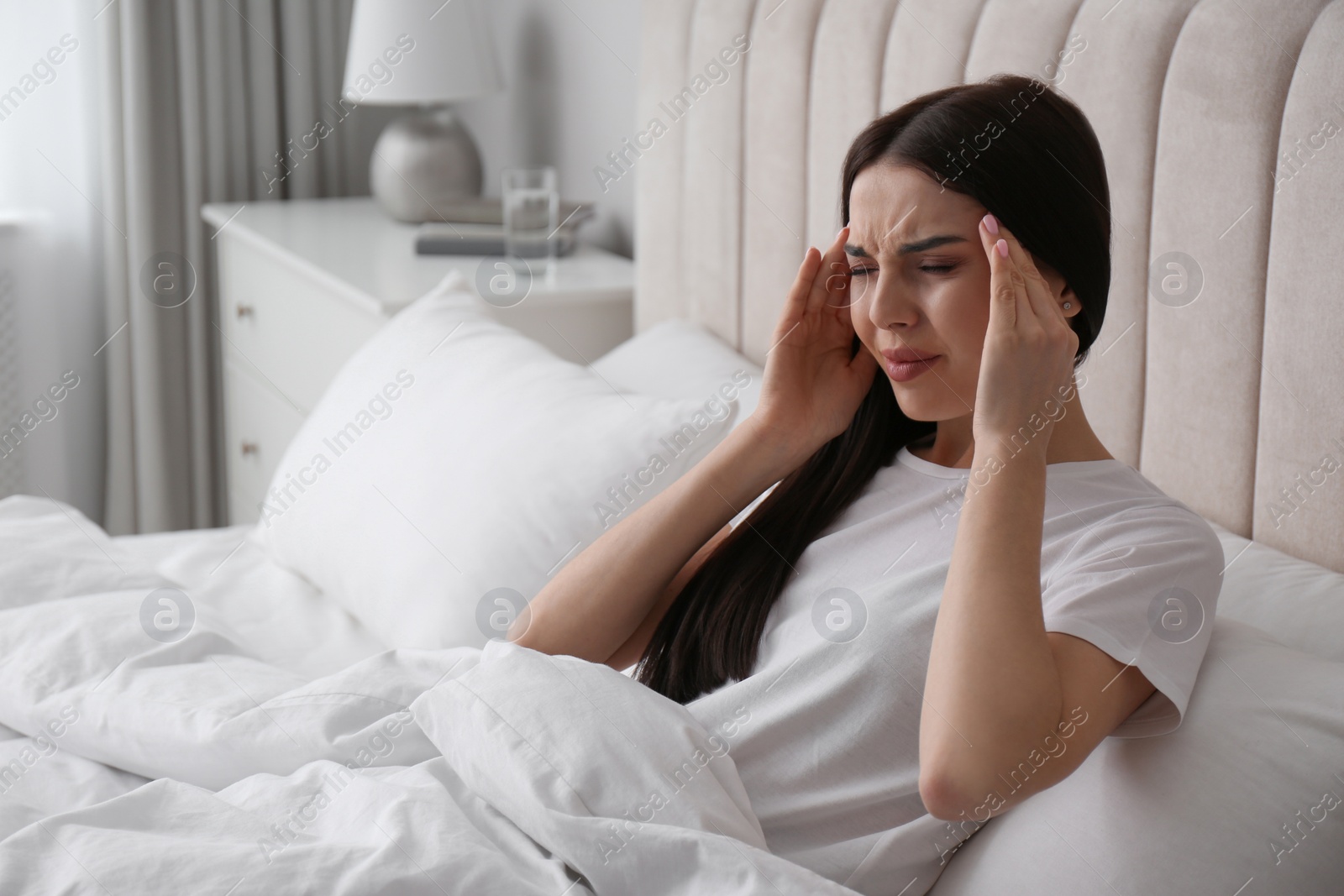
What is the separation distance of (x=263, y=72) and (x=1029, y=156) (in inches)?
91.7

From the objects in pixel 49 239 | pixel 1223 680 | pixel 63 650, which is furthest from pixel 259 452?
pixel 1223 680

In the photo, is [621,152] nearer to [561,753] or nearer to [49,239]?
[49,239]

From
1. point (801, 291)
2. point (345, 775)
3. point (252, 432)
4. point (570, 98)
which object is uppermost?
point (570, 98)

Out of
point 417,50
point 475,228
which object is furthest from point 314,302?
point 417,50

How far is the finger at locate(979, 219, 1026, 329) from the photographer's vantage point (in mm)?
825

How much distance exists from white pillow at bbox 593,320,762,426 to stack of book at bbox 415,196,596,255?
20.9 inches

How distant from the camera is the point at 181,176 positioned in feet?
9.07

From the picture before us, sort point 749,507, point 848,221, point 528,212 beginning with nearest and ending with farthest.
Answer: point 848,221 < point 749,507 < point 528,212

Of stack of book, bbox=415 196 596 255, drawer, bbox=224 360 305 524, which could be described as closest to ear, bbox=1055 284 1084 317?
stack of book, bbox=415 196 596 255

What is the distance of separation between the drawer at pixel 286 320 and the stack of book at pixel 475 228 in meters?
0.22

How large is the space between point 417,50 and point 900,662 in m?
1.94

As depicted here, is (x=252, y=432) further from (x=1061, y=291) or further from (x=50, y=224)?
(x=1061, y=291)

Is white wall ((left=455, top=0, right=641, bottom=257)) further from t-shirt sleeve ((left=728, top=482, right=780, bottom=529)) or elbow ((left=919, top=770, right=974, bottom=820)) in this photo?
elbow ((left=919, top=770, right=974, bottom=820))

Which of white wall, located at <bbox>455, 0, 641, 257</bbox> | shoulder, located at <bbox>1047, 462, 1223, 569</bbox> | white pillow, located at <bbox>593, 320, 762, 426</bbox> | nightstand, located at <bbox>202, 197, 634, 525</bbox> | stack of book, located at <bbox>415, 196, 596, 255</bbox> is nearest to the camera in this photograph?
shoulder, located at <bbox>1047, 462, 1223, 569</bbox>
